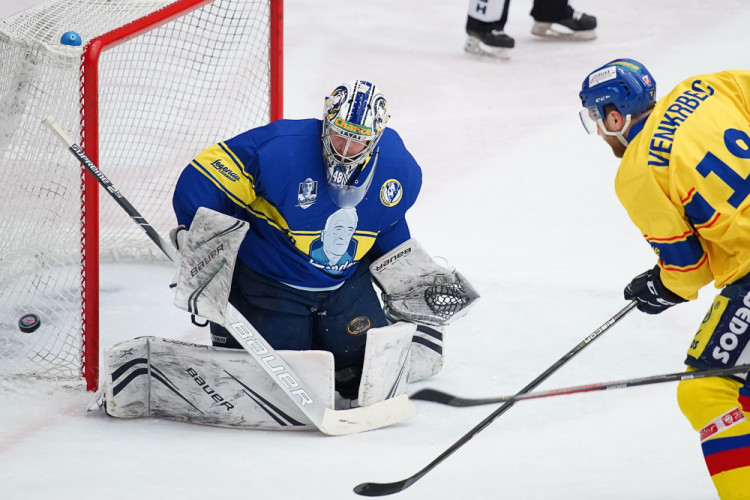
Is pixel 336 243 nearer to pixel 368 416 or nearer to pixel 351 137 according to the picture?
pixel 351 137

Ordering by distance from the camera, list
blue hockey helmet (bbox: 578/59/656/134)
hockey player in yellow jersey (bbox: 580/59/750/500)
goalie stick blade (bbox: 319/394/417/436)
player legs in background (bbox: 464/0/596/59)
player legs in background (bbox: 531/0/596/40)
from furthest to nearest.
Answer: player legs in background (bbox: 531/0/596/40)
player legs in background (bbox: 464/0/596/59)
goalie stick blade (bbox: 319/394/417/436)
blue hockey helmet (bbox: 578/59/656/134)
hockey player in yellow jersey (bbox: 580/59/750/500)

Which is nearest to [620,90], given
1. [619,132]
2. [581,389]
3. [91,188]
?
[619,132]

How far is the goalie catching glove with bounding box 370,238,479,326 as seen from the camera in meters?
3.18

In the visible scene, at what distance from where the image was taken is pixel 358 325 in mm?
3197

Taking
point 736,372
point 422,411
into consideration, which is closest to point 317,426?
point 422,411

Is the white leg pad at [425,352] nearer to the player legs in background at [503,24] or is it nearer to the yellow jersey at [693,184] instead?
the yellow jersey at [693,184]

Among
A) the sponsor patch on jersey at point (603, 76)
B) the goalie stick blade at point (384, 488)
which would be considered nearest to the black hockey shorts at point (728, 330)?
the sponsor patch on jersey at point (603, 76)

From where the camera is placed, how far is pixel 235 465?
8.82 feet

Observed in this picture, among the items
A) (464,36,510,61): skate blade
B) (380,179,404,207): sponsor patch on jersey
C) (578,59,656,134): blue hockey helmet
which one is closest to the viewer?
(578,59,656,134): blue hockey helmet

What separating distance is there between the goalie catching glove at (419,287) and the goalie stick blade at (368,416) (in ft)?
0.89

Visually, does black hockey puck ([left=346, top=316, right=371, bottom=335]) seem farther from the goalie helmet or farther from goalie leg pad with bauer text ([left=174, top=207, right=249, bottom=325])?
goalie leg pad with bauer text ([left=174, top=207, right=249, bottom=325])

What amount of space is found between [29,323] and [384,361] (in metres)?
1.21

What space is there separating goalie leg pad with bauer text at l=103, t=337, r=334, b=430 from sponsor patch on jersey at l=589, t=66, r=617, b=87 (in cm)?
102

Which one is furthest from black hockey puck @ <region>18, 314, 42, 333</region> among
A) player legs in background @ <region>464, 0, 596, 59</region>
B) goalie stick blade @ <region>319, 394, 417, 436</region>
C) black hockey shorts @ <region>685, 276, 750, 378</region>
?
player legs in background @ <region>464, 0, 596, 59</region>
